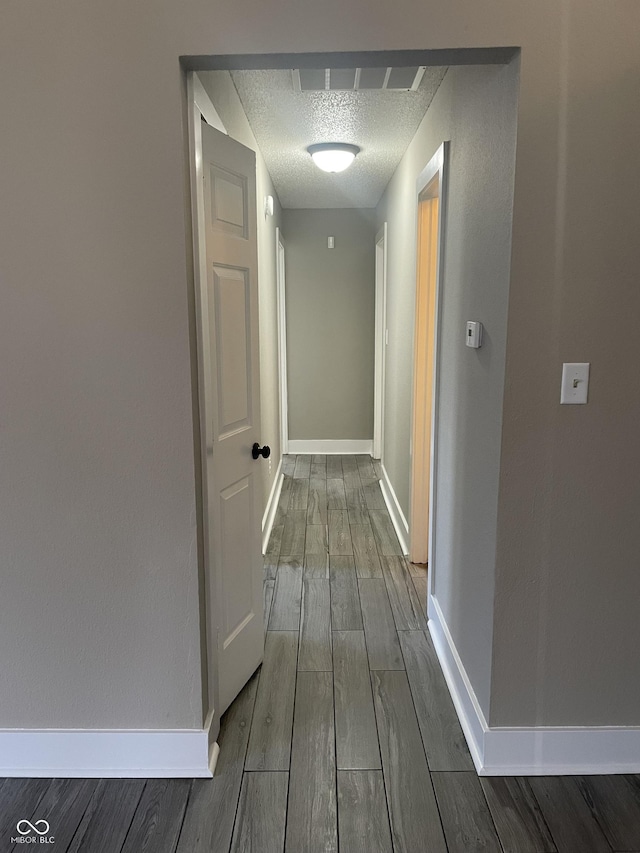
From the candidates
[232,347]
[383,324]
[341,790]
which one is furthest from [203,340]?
[383,324]

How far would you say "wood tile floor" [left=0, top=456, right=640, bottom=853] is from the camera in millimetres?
1656

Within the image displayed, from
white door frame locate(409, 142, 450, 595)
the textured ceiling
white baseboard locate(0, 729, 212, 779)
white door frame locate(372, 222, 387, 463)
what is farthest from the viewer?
white door frame locate(372, 222, 387, 463)

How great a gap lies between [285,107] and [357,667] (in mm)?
2594

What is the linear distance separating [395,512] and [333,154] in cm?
232

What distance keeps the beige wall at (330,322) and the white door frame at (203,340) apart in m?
3.89

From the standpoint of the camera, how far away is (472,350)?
6.86ft

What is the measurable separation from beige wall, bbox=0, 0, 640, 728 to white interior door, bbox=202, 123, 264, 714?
23cm

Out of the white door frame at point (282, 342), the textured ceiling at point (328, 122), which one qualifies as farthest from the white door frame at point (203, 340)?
the white door frame at point (282, 342)

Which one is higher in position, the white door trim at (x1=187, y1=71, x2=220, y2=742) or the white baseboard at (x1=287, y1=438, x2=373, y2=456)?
the white door trim at (x1=187, y1=71, x2=220, y2=742)

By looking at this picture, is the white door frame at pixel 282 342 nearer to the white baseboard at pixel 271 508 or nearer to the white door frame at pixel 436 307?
the white baseboard at pixel 271 508

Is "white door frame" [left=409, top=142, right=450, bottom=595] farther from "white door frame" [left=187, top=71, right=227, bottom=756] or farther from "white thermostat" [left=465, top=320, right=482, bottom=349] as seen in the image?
"white door frame" [left=187, top=71, right=227, bottom=756]

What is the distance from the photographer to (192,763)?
1.89 meters

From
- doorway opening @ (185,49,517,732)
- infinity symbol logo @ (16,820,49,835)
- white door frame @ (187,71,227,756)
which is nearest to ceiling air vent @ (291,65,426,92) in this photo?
doorway opening @ (185,49,517,732)

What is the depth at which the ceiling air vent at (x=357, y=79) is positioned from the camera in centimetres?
234
